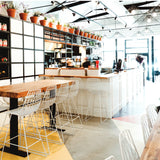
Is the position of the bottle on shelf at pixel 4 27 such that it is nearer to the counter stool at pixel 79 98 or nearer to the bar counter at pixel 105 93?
the bar counter at pixel 105 93

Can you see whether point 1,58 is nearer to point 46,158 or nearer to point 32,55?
point 32,55

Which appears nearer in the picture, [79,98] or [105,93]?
[105,93]

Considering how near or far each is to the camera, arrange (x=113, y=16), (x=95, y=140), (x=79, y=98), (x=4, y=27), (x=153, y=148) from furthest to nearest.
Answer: (x=113, y=16) → (x=79, y=98) → (x=4, y=27) → (x=95, y=140) → (x=153, y=148)

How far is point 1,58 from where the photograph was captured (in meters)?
4.59

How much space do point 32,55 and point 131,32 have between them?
871cm

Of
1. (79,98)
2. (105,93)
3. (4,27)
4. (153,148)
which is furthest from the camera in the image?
(79,98)

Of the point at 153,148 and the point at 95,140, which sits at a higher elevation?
the point at 153,148

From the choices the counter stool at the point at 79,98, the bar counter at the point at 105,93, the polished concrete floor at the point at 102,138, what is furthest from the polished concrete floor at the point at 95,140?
the counter stool at the point at 79,98

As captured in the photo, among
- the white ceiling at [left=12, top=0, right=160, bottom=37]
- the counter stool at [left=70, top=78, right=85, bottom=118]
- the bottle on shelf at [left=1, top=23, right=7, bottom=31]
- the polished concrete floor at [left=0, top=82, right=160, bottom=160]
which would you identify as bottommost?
the polished concrete floor at [left=0, top=82, right=160, bottom=160]

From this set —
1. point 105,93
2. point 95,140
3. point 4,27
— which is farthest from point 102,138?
point 4,27

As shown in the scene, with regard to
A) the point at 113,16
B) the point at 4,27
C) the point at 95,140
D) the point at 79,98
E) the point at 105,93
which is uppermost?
the point at 113,16

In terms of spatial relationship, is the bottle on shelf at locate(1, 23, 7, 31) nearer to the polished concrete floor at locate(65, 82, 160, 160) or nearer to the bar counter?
the bar counter

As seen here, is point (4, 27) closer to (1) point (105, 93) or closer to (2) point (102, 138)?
(1) point (105, 93)

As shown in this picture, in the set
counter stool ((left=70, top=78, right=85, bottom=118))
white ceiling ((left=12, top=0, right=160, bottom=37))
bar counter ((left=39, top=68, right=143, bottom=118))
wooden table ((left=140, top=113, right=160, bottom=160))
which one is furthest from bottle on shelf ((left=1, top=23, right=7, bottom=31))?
wooden table ((left=140, top=113, right=160, bottom=160))
